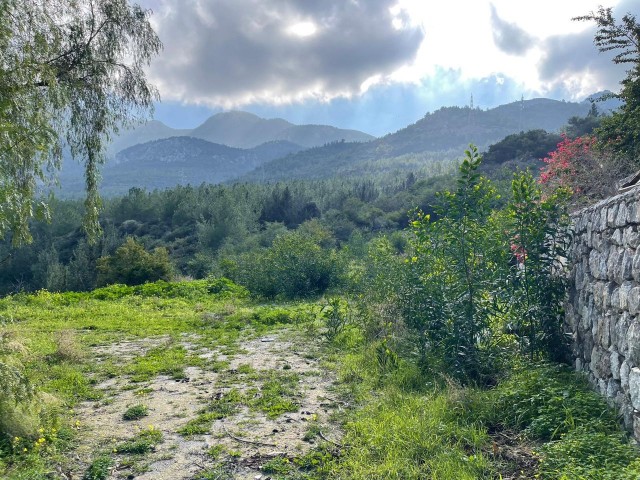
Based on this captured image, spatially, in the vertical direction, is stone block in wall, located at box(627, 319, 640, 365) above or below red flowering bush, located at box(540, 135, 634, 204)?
below

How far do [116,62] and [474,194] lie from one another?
7.15 m

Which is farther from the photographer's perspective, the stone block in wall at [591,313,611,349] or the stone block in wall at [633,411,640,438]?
the stone block in wall at [591,313,611,349]

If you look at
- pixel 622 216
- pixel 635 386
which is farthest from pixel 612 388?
pixel 622 216

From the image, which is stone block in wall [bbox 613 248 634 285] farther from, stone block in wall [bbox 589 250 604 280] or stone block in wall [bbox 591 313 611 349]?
stone block in wall [bbox 591 313 611 349]

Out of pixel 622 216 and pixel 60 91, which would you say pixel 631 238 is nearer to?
pixel 622 216

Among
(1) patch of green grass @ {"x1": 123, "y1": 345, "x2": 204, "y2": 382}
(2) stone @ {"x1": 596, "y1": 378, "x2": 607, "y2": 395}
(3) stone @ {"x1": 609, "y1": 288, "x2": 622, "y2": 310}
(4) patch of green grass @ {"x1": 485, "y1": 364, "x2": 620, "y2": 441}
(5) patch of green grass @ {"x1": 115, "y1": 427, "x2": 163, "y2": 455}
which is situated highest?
(3) stone @ {"x1": 609, "y1": 288, "x2": 622, "y2": 310}

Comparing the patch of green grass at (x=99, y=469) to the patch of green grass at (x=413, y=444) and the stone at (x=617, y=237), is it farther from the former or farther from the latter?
the stone at (x=617, y=237)

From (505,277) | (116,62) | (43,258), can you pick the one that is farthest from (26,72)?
(43,258)

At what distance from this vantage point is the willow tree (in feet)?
18.3

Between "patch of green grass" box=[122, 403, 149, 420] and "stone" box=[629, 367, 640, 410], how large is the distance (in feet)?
16.6

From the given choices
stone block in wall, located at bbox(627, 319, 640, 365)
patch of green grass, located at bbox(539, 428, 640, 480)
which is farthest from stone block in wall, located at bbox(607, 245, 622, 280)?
patch of green grass, located at bbox(539, 428, 640, 480)

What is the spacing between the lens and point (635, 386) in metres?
3.62

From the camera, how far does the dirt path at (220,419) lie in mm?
4324

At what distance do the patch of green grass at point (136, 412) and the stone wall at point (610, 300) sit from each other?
5049 millimetres
